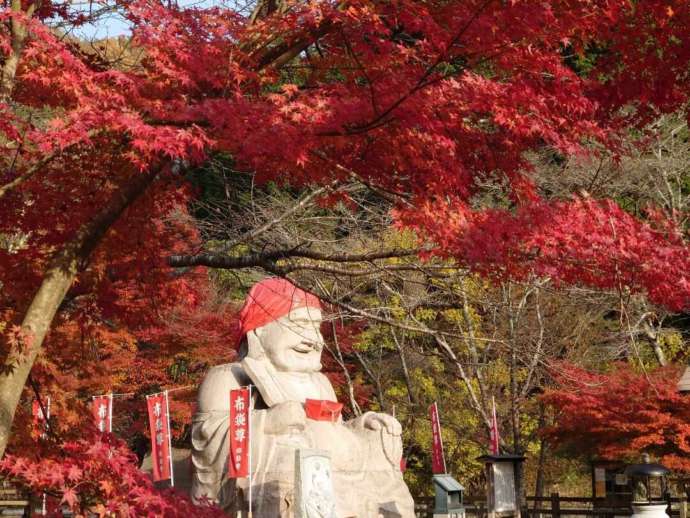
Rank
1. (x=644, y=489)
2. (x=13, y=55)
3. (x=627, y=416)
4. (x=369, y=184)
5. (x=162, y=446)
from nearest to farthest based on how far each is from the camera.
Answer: (x=13, y=55) → (x=369, y=184) → (x=644, y=489) → (x=162, y=446) → (x=627, y=416)

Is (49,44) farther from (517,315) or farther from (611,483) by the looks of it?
(611,483)

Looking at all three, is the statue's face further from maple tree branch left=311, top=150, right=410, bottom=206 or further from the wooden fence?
maple tree branch left=311, top=150, right=410, bottom=206

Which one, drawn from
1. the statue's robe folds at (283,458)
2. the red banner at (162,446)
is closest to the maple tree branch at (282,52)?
the statue's robe folds at (283,458)

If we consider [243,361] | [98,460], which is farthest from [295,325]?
[98,460]

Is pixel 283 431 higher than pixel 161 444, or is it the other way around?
pixel 283 431

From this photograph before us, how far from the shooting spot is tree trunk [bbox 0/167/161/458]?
4.65 meters

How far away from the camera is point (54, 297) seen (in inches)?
190

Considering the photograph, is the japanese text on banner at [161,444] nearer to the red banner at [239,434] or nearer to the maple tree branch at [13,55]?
the red banner at [239,434]

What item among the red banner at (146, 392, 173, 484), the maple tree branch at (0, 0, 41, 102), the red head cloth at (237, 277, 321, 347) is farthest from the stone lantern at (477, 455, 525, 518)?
the maple tree branch at (0, 0, 41, 102)

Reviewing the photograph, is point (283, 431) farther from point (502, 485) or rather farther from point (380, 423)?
point (502, 485)

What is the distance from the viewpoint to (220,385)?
13.1 metres

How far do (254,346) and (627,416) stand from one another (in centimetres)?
626

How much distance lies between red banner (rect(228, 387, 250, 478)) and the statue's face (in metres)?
1.62

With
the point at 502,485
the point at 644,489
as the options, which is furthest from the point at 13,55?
the point at 644,489
